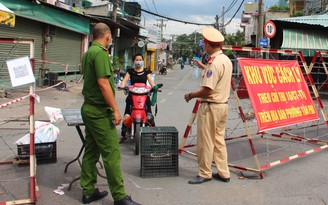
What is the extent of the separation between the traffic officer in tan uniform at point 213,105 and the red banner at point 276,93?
23.0 inches

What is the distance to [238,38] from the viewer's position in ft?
153

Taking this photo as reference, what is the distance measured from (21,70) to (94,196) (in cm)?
158

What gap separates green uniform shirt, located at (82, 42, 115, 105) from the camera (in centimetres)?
366

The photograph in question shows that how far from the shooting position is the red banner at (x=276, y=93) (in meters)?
5.19

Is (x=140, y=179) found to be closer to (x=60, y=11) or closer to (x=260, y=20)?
(x=60, y=11)

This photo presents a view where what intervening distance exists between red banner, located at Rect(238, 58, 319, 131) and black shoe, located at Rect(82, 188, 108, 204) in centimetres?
231

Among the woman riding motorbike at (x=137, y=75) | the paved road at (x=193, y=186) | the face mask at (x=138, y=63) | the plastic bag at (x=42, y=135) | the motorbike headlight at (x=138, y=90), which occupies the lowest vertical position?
the paved road at (x=193, y=186)

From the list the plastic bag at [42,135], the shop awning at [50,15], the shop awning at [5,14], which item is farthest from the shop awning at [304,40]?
the plastic bag at [42,135]

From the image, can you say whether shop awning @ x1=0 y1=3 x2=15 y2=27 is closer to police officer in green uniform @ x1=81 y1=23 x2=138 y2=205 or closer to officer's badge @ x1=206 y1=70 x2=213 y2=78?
police officer in green uniform @ x1=81 y1=23 x2=138 y2=205

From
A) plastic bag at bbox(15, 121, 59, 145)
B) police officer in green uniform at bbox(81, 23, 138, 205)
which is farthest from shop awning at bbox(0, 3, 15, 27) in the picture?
police officer in green uniform at bbox(81, 23, 138, 205)

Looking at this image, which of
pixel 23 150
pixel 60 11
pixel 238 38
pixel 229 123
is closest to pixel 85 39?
pixel 60 11

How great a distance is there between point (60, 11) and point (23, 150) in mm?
13588

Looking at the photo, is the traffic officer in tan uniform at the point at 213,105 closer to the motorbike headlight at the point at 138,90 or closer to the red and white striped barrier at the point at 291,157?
the red and white striped barrier at the point at 291,157

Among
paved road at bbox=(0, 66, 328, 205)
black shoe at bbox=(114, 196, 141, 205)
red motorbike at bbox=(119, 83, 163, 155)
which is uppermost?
red motorbike at bbox=(119, 83, 163, 155)
